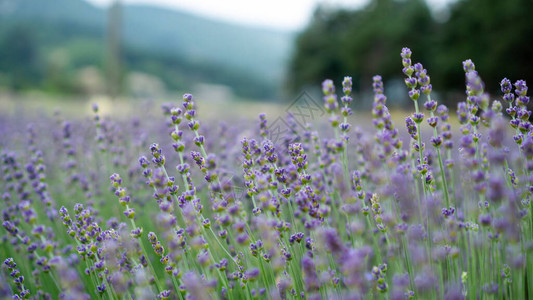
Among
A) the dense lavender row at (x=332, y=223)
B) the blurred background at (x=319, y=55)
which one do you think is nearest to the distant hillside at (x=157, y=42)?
the blurred background at (x=319, y=55)

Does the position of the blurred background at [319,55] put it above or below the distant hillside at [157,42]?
below

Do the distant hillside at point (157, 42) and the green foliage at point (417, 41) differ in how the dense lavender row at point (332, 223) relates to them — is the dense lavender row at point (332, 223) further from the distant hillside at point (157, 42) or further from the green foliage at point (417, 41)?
the distant hillside at point (157, 42)

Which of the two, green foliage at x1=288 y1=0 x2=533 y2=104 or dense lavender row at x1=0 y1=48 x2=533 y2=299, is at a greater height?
green foliage at x1=288 y1=0 x2=533 y2=104

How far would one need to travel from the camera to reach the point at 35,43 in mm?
51719


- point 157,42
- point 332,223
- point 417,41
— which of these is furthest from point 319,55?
point 157,42

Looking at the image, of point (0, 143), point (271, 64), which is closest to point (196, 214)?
point (0, 143)

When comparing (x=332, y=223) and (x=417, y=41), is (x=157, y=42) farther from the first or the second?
(x=332, y=223)

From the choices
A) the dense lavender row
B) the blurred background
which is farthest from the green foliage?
the dense lavender row

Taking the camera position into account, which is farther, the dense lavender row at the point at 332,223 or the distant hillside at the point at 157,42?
the distant hillside at the point at 157,42

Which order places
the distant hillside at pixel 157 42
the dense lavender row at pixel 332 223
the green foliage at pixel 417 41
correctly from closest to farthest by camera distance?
the dense lavender row at pixel 332 223 < the green foliage at pixel 417 41 < the distant hillside at pixel 157 42

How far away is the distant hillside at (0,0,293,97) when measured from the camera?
53.4 metres

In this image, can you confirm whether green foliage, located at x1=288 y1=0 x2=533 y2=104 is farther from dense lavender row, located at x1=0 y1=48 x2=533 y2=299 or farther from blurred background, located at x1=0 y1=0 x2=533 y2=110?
dense lavender row, located at x1=0 y1=48 x2=533 y2=299

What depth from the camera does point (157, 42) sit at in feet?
332

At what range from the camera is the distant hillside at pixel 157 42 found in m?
53.4
